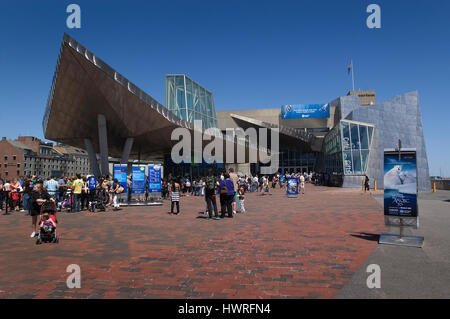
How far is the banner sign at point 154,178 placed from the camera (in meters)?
16.6

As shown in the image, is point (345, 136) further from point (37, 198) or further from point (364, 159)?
point (37, 198)

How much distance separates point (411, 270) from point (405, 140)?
28.7 m

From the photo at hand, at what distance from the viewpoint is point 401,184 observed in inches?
278

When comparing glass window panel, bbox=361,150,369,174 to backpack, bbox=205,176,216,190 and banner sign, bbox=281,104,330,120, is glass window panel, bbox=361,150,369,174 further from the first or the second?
banner sign, bbox=281,104,330,120

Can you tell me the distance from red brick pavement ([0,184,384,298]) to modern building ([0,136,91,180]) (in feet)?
230

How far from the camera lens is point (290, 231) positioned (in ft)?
26.5

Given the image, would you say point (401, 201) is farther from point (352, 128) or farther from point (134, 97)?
point (352, 128)

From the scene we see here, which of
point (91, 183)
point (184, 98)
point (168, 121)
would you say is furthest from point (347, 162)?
point (91, 183)

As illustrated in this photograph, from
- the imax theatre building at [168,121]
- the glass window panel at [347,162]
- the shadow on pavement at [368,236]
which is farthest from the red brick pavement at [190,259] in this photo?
the glass window panel at [347,162]

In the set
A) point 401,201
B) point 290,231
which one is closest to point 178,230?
point 290,231

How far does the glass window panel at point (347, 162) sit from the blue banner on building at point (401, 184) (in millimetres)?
25532

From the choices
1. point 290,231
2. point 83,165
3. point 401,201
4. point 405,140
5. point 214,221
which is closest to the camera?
point 401,201

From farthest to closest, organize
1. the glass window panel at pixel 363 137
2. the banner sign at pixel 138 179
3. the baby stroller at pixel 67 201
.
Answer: the glass window panel at pixel 363 137 < the banner sign at pixel 138 179 < the baby stroller at pixel 67 201

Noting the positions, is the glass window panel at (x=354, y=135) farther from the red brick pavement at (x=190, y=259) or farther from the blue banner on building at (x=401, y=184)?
the blue banner on building at (x=401, y=184)
